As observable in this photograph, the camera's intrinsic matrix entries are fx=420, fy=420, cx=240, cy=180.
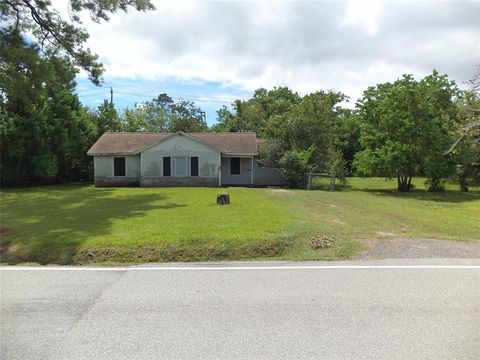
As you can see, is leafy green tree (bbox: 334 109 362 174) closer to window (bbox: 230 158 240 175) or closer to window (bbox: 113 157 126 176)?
window (bbox: 230 158 240 175)

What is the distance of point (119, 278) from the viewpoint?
21.6ft

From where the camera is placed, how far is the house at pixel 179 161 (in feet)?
92.2

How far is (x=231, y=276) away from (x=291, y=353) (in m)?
2.73

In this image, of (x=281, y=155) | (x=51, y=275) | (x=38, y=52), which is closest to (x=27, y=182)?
(x=38, y=52)

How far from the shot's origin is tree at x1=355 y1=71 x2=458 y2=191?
26.2m

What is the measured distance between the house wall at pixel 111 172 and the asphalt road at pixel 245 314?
22.6 metres

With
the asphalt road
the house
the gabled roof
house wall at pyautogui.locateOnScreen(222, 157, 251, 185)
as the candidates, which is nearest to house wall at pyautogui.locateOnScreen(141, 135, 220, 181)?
the house

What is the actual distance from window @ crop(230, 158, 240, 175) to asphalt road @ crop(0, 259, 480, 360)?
23.2 m

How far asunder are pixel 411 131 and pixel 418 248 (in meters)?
19.7

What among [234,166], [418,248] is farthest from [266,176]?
[418,248]

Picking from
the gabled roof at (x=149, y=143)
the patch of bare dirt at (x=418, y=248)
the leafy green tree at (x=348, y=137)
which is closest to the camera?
the patch of bare dirt at (x=418, y=248)

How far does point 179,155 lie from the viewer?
1109 inches

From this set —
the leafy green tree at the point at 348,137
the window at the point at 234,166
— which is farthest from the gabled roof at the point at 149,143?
the leafy green tree at the point at 348,137

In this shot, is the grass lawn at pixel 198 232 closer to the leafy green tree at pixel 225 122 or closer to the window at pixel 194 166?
the window at pixel 194 166
